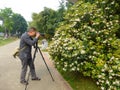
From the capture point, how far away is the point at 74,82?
990cm

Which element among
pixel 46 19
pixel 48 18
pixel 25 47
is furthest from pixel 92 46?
pixel 46 19

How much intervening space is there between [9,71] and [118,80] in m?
5.85

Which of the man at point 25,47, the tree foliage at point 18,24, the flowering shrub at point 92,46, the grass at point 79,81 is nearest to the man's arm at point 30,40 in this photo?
the man at point 25,47

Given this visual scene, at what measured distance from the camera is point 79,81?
32.9 feet

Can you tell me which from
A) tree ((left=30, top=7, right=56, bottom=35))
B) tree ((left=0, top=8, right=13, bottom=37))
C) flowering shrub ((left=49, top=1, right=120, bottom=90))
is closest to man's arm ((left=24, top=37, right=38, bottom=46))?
Result: flowering shrub ((left=49, top=1, right=120, bottom=90))

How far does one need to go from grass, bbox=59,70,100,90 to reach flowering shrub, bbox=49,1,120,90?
38 centimetres

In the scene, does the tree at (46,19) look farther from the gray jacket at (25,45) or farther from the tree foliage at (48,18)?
the gray jacket at (25,45)

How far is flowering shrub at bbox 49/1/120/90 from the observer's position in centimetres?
796

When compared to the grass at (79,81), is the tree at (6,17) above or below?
above

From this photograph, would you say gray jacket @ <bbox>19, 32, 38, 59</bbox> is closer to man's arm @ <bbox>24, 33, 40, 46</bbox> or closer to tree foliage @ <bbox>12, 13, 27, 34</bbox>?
man's arm @ <bbox>24, 33, 40, 46</bbox>

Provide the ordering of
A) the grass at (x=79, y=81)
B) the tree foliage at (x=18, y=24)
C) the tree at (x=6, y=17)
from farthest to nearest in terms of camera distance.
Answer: the tree foliage at (x=18, y=24) < the tree at (x=6, y=17) < the grass at (x=79, y=81)

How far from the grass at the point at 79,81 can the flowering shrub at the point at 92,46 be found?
0.38m

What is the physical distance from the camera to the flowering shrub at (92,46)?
26.1 ft

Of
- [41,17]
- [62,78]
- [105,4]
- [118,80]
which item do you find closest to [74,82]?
[62,78]
